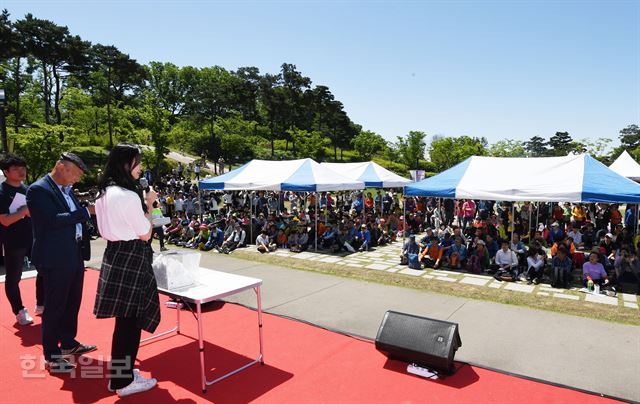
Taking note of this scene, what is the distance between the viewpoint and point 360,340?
15.6 feet

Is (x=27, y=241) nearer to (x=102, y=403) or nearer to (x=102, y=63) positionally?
(x=102, y=403)

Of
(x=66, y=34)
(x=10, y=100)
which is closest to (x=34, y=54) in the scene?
(x=66, y=34)

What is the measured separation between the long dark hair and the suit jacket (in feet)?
2.72

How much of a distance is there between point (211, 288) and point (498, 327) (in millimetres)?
3964

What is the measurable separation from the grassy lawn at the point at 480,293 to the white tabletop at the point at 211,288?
4505 mm

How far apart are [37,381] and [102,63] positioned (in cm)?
4147

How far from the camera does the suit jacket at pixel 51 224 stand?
3.55 meters

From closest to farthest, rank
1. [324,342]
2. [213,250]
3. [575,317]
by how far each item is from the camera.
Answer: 1. [324,342]
2. [575,317]
3. [213,250]

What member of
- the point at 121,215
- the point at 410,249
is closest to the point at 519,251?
the point at 410,249

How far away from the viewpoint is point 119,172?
9.98 feet

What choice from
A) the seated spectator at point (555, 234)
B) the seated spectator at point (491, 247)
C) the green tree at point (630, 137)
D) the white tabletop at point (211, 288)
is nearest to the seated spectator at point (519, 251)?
the seated spectator at point (491, 247)

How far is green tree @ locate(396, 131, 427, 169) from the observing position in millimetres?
53784

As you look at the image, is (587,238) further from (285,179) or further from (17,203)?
(17,203)

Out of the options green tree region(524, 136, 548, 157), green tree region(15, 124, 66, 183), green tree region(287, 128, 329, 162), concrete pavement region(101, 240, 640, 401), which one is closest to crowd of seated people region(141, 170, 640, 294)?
concrete pavement region(101, 240, 640, 401)
